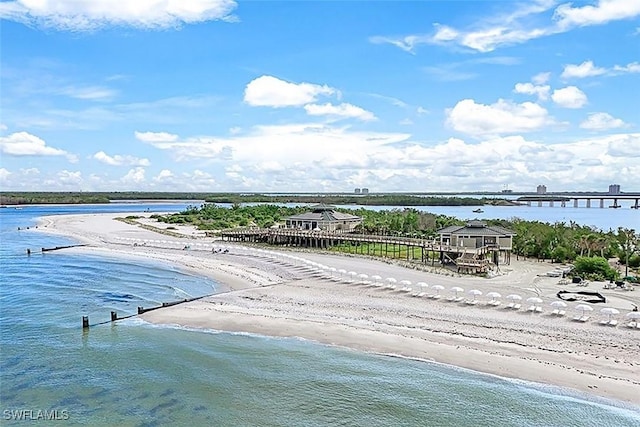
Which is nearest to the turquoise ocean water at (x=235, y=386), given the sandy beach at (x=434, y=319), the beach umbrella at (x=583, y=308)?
the sandy beach at (x=434, y=319)

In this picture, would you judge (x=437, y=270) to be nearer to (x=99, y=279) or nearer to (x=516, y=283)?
(x=516, y=283)

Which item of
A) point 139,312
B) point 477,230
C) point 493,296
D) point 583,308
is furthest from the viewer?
point 477,230

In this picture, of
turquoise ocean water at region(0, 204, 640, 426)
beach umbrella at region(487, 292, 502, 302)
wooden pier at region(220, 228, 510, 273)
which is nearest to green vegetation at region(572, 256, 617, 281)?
wooden pier at region(220, 228, 510, 273)

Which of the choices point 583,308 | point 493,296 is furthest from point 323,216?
point 583,308

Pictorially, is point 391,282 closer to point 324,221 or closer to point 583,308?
point 583,308

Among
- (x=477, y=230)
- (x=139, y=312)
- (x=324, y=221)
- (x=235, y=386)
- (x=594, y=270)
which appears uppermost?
(x=324, y=221)

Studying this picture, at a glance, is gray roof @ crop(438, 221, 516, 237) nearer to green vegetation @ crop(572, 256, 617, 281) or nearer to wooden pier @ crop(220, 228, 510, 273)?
wooden pier @ crop(220, 228, 510, 273)
